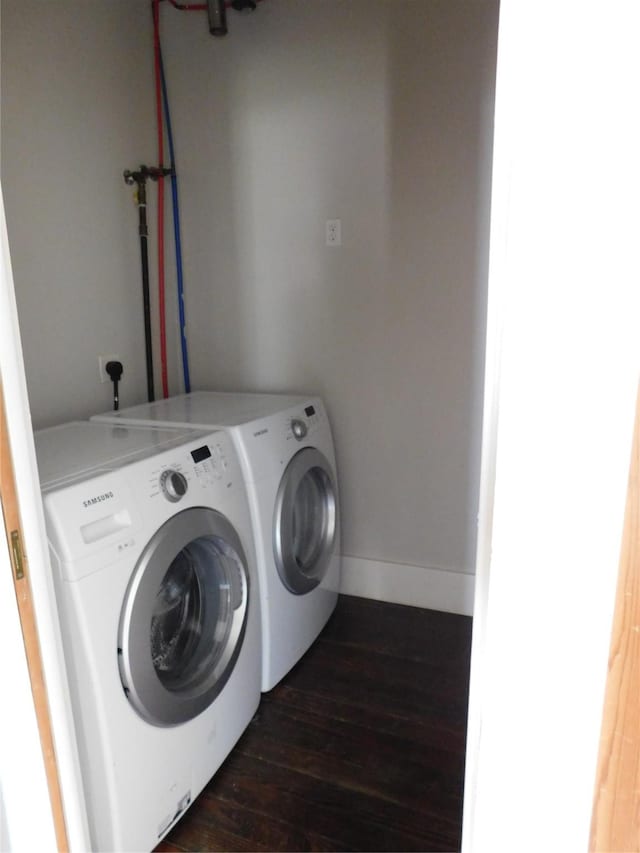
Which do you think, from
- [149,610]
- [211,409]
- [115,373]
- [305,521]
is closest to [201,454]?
[149,610]

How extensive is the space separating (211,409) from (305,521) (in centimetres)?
53

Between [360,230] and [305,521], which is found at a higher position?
[360,230]

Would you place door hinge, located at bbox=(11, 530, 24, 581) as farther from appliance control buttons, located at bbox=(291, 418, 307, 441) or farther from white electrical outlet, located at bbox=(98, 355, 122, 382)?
white electrical outlet, located at bbox=(98, 355, 122, 382)

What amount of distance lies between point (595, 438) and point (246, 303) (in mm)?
2072

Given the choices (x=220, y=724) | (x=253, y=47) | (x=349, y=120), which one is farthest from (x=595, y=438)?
(x=253, y=47)

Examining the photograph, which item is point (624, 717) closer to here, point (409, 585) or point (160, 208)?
point (409, 585)

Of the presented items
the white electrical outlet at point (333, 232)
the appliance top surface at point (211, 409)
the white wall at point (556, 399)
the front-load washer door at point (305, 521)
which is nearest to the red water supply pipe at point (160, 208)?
the appliance top surface at point (211, 409)

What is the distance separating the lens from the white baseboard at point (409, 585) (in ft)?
7.52

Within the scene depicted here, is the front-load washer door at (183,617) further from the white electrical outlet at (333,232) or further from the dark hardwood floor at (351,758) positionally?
the white electrical outlet at (333,232)

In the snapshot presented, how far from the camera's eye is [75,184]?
193cm

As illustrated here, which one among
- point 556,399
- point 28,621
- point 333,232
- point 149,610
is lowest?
point 149,610

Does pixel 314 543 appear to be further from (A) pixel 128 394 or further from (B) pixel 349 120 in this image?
(B) pixel 349 120

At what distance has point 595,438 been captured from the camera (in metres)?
0.49

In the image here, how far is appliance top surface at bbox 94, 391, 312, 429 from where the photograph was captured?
5.74 feet
